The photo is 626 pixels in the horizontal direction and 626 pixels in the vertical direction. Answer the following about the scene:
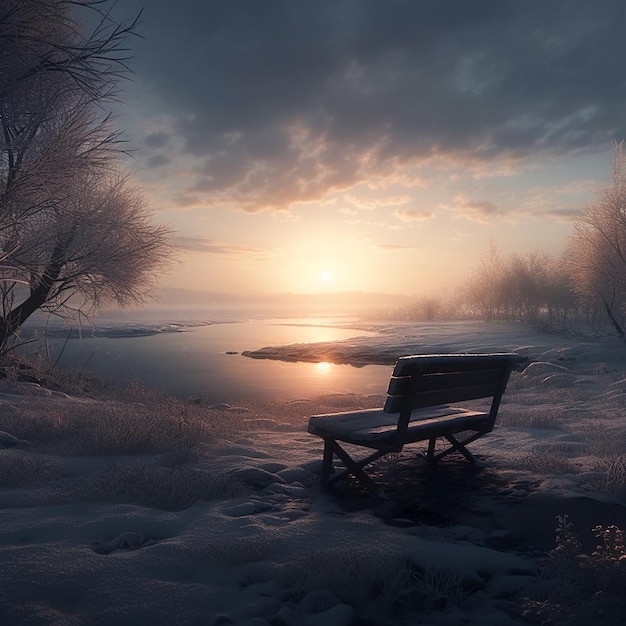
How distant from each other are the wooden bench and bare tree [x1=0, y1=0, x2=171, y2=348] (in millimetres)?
4404

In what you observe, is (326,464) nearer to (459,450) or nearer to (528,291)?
(459,450)

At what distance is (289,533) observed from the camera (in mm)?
3654

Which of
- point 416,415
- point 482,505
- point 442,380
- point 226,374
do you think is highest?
point 442,380

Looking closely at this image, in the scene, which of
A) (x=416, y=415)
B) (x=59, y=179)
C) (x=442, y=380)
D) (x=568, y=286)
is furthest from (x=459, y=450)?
(x=568, y=286)

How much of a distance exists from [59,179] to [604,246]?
25271 mm

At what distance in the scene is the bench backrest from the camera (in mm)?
4598

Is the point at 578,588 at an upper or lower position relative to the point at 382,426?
lower

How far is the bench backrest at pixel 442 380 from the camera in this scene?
4.60 m

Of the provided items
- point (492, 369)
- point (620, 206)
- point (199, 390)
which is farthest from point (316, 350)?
point (492, 369)

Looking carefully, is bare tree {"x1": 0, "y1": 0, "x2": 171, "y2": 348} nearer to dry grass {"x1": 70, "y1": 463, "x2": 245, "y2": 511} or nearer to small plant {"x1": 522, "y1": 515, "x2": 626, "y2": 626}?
dry grass {"x1": 70, "y1": 463, "x2": 245, "y2": 511}

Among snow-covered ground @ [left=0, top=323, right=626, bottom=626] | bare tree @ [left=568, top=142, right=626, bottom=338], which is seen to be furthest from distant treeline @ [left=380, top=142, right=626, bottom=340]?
snow-covered ground @ [left=0, top=323, right=626, bottom=626]

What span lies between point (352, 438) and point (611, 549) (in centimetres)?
218

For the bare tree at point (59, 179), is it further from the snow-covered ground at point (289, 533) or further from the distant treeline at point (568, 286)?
the distant treeline at point (568, 286)

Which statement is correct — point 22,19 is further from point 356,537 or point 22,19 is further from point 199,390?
point 199,390
